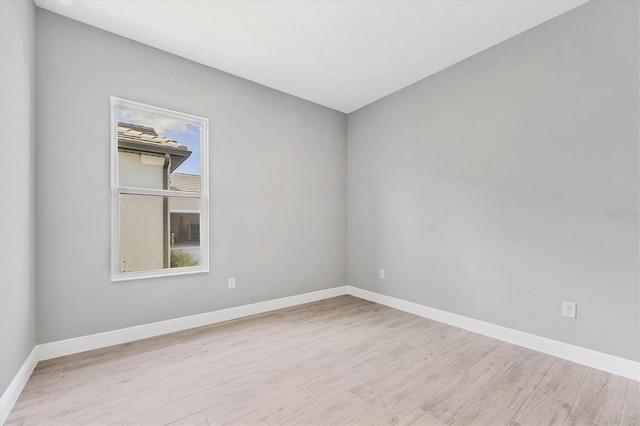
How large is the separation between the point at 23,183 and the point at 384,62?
3.26m

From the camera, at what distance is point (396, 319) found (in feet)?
10.8

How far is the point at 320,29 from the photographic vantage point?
2574 millimetres

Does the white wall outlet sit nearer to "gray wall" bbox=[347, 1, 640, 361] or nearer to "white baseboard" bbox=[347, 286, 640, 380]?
"gray wall" bbox=[347, 1, 640, 361]

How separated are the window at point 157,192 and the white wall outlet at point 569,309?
10.9 ft

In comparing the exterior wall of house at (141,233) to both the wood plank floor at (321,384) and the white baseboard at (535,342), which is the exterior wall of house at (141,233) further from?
the white baseboard at (535,342)

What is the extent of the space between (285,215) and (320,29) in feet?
6.97

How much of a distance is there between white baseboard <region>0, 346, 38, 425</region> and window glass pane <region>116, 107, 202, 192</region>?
1.49 metres

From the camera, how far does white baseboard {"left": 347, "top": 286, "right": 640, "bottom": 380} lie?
2.10m

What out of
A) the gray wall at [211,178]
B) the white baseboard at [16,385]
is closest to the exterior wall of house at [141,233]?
the gray wall at [211,178]

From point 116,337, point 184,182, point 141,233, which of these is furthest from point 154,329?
point 184,182

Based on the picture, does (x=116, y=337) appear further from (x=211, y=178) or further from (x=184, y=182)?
(x=211, y=178)

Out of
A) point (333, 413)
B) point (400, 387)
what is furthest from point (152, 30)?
point (400, 387)

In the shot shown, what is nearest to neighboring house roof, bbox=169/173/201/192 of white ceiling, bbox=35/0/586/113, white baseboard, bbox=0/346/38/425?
white ceiling, bbox=35/0/586/113

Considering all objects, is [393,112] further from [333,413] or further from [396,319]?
[333,413]
